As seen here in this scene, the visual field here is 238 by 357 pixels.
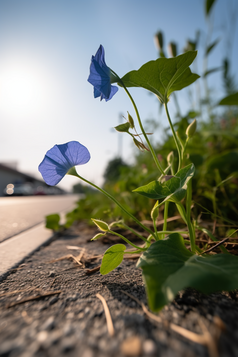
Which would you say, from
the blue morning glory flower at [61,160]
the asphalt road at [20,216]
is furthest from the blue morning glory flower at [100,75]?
the asphalt road at [20,216]

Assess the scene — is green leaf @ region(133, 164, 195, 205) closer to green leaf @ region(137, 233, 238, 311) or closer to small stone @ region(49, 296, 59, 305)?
green leaf @ region(137, 233, 238, 311)

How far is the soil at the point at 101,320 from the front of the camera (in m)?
0.32

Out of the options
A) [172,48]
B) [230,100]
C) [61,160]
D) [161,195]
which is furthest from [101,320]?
[172,48]

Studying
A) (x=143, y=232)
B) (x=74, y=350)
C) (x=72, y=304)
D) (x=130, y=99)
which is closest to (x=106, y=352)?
(x=74, y=350)

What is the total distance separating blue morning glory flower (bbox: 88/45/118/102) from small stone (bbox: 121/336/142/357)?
22.7 inches

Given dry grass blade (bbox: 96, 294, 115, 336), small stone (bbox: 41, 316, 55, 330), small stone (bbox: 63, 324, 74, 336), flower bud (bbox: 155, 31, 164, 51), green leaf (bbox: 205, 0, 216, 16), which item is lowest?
dry grass blade (bbox: 96, 294, 115, 336)

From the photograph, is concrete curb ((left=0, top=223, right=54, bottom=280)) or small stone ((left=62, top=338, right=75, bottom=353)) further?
concrete curb ((left=0, top=223, right=54, bottom=280))

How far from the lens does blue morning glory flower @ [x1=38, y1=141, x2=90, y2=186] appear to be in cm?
64

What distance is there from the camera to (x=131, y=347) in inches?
12.4

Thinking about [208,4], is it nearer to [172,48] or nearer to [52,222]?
[172,48]

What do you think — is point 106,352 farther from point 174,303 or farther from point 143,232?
point 143,232

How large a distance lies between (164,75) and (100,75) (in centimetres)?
19

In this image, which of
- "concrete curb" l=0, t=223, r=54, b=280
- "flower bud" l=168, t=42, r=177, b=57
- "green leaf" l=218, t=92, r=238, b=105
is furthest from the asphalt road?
"flower bud" l=168, t=42, r=177, b=57

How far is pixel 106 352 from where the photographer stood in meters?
0.32
